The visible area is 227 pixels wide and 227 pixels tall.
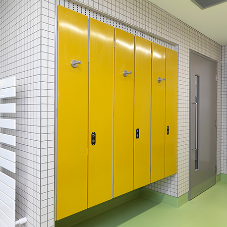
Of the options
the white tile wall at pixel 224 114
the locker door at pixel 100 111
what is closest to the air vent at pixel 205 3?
the locker door at pixel 100 111

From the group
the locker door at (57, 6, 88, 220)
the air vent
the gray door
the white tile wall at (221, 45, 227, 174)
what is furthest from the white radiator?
the white tile wall at (221, 45, 227, 174)

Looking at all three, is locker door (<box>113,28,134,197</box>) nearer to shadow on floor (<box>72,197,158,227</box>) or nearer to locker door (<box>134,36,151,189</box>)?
locker door (<box>134,36,151,189</box>)

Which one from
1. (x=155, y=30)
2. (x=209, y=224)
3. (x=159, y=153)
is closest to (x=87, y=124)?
(x=159, y=153)

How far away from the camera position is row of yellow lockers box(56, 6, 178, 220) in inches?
70.0

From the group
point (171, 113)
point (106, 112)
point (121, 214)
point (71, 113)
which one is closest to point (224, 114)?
point (171, 113)

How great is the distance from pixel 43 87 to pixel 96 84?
546 millimetres

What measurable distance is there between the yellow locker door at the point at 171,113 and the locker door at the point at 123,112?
763mm

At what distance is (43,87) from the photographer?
1625mm

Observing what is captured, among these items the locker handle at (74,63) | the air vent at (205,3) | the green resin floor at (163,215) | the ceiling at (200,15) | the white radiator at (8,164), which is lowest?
the green resin floor at (163,215)

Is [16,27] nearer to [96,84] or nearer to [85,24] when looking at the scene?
[85,24]

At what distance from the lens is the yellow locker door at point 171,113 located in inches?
117

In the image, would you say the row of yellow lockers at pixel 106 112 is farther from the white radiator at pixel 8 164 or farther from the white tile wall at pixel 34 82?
the white radiator at pixel 8 164

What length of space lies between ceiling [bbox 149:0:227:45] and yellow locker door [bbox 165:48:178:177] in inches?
20.4

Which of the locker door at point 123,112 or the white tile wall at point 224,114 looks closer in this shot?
the locker door at point 123,112
